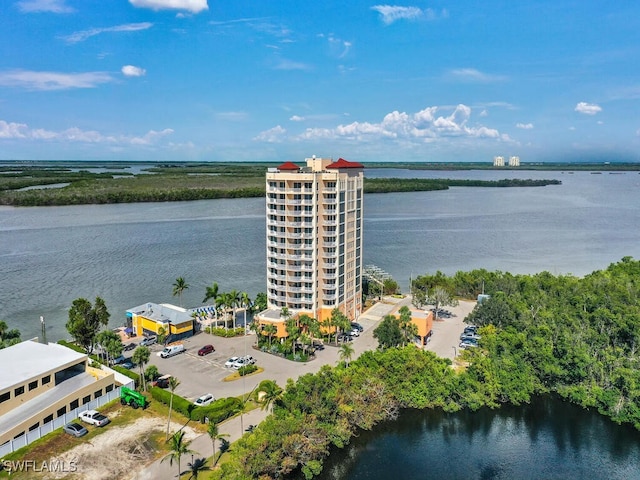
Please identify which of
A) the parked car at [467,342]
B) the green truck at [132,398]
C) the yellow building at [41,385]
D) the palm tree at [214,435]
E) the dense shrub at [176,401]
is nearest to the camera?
the palm tree at [214,435]

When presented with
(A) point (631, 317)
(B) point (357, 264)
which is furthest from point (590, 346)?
(B) point (357, 264)

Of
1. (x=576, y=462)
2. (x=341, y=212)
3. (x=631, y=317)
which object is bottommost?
(x=576, y=462)

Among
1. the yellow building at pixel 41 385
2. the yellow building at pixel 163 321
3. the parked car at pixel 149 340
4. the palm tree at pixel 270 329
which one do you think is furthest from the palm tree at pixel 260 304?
the yellow building at pixel 41 385

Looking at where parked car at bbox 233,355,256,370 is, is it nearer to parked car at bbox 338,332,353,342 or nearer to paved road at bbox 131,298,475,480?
paved road at bbox 131,298,475,480

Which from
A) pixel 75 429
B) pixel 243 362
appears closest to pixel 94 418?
pixel 75 429

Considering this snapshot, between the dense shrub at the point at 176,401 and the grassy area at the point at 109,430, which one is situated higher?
the dense shrub at the point at 176,401

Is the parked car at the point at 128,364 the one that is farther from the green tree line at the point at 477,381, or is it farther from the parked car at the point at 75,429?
the green tree line at the point at 477,381

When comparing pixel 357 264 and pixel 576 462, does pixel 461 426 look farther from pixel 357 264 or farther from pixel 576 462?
pixel 357 264

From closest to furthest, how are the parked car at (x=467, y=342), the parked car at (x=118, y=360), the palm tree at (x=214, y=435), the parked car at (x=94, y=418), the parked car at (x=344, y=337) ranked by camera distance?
1. the palm tree at (x=214, y=435)
2. the parked car at (x=94, y=418)
3. the parked car at (x=118, y=360)
4. the parked car at (x=467, y=342)
5. the parked car at (x=344, y=337)
